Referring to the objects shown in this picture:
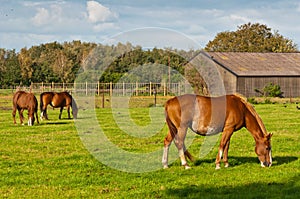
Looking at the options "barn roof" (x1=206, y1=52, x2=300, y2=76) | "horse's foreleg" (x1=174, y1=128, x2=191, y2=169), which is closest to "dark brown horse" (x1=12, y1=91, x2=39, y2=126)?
"horse's foreleg" (x1=174, y1=128, x2=191, y2=169)

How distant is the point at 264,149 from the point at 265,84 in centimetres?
4346

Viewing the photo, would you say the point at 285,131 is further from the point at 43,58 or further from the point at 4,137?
the point at 43,58

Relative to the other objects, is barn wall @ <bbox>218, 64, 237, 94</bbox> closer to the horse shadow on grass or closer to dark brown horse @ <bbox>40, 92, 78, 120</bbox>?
Answer: dark brown horse @ <bbox>40, 92, 78, 120</bbox>

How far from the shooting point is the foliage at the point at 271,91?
49.9m

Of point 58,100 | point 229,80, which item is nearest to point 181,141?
point 58,100

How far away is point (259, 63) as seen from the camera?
179ft

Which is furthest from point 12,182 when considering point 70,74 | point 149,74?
point 70,74

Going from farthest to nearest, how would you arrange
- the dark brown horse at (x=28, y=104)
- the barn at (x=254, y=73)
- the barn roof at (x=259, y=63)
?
the barn roof at (x=259, y=63), the barn at (x=254, y=73), the dark brown horse at (x=28, y=104)

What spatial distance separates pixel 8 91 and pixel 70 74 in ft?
47.4

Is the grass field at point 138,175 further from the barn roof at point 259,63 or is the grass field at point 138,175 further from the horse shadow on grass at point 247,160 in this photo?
the barn roof at point 259,63

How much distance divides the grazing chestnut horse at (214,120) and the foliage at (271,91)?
42.2 meters

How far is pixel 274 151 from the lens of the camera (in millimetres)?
11961

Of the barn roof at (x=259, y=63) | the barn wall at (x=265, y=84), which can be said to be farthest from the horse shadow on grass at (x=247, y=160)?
the barn wall at (x=265, y=84)

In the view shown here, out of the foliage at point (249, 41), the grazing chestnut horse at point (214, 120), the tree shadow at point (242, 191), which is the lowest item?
the tree shadow at point (242, 191)
